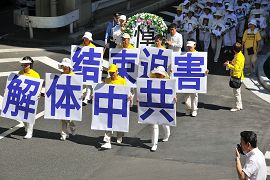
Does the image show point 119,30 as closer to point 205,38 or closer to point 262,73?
point 205,38

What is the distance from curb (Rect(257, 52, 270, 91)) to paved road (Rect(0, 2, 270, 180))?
144 cm

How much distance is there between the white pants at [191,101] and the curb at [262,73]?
3174 millimetres

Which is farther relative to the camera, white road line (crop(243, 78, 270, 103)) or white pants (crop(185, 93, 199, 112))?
white road line (crop(243, 78, 270, 103))

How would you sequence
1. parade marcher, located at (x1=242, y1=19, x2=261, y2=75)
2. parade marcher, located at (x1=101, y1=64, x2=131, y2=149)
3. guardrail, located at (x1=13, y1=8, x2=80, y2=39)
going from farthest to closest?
guardrail, located at (x1=13, y1=8, x2=80, y2=39) < parade marcher, located at (x1=242, y1=19, x2=261, y2=75) < parade marcher, located at (x1=101, y1=64, x2=131, y2=149)

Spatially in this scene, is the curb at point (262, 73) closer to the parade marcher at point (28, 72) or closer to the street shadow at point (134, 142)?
the street shadow at point (134, 142)

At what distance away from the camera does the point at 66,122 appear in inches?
492

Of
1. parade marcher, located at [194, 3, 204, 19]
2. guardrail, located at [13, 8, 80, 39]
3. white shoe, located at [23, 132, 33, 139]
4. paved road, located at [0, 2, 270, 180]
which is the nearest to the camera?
paved road, located at [0, 2, 270, 180]

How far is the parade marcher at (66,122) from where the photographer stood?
12.2 metres

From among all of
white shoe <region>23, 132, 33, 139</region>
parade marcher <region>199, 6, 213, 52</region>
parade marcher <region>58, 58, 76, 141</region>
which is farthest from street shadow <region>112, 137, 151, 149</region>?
parade marcher <region>199, 6, 213, 52</region>

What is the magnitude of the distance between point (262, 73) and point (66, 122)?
739 centimetres

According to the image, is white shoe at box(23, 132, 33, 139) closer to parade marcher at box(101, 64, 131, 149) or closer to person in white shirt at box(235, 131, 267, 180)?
parade marcher at box(101, 64, 131, 149)

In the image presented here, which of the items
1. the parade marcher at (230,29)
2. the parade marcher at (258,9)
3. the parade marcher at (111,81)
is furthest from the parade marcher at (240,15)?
the parade marcher at (111,81)

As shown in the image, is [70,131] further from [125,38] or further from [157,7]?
[157,7]

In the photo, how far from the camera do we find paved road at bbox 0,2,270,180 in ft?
35.3
